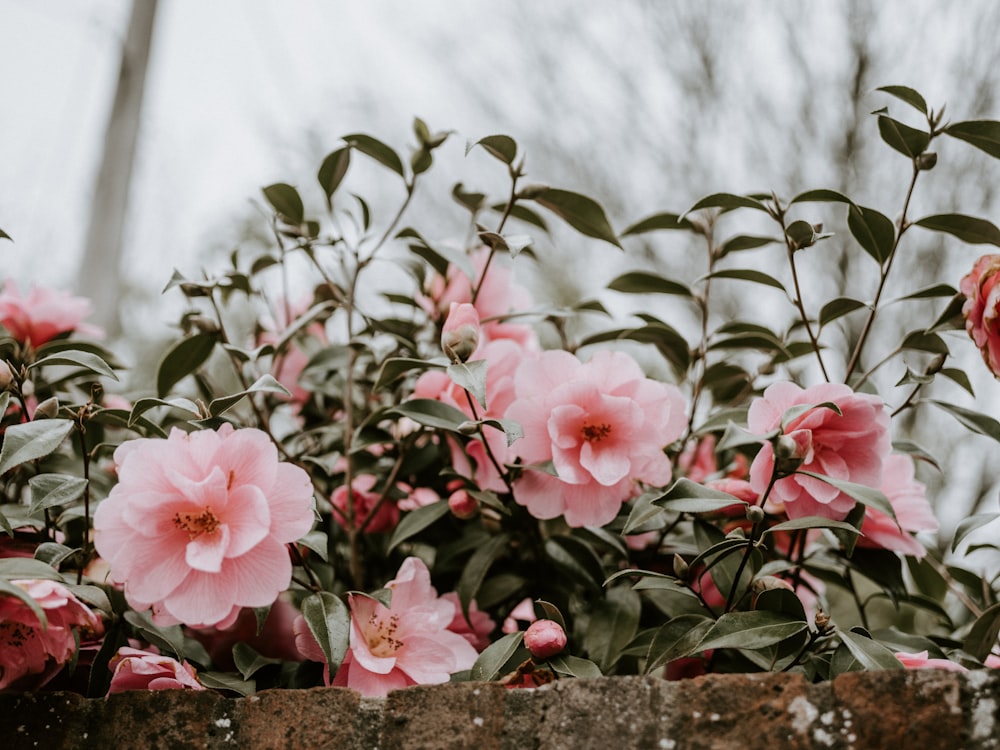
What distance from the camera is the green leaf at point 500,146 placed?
0.74m

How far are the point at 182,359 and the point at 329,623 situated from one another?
1.08 ft

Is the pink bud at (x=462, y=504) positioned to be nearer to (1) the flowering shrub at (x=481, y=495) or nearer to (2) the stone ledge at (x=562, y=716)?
(1) the flowering shrub at (x=481, y=495)

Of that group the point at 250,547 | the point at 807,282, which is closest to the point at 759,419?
the point at 250,547

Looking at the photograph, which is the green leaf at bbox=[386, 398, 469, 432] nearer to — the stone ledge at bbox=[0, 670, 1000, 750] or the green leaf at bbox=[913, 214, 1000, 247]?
the stone ledge at bbox=[0, 670, 1000, 750]

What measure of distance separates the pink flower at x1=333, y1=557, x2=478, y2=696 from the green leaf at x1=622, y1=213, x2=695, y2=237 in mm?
390

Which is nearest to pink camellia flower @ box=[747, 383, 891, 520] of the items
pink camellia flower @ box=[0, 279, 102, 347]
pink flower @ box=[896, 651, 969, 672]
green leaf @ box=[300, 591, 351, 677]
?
pink flower @ box=[896, 651, 969, 672]

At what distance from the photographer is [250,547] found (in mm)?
542

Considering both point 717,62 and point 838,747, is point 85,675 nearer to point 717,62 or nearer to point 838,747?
point 838,747

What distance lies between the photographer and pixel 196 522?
57cm

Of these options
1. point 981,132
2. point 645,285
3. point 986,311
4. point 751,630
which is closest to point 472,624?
point 751,630

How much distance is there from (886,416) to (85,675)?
649mm

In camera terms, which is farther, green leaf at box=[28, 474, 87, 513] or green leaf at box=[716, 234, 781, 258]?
green leaf at box=[716, 234, 781, 258]

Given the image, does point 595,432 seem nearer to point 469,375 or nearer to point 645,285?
point 469,375

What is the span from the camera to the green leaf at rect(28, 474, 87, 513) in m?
0.59
